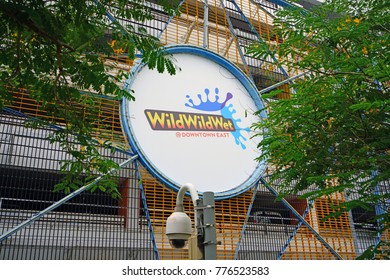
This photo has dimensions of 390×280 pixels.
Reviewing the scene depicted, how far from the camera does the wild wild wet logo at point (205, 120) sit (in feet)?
27.7

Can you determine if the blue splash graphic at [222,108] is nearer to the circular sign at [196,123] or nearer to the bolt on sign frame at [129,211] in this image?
the circular sign at [196,123]

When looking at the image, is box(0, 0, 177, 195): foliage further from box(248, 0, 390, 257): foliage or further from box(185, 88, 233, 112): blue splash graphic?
box(185, 88, 233, 112): blue splash graphic

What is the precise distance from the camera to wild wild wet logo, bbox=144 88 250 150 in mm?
8453

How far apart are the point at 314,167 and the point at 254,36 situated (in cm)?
734

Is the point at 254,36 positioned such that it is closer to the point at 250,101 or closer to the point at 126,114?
the point at 250,101

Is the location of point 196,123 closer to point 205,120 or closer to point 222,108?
point 205,120

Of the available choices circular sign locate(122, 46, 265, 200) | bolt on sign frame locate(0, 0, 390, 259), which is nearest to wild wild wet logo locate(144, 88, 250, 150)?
circular sign locate(122, 46, 265, 200)

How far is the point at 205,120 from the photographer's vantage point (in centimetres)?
903

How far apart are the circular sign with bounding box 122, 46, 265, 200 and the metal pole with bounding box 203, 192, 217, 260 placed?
4.45 m

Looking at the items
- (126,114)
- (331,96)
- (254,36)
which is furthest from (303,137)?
(254,36)

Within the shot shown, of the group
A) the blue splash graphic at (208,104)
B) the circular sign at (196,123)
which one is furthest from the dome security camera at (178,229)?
the blue splash graphic at (208,104)

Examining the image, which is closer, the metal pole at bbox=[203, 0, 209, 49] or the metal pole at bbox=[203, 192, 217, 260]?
the metal pole at bbox=[203, 192, 217, 260]

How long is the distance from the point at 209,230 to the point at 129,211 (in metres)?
4.90

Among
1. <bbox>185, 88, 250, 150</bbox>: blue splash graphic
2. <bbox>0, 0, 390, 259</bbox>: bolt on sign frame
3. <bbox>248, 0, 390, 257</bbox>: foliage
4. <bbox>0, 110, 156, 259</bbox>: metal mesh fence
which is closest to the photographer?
<bbox>248, 0, 390, 257</bbox>: foliage
